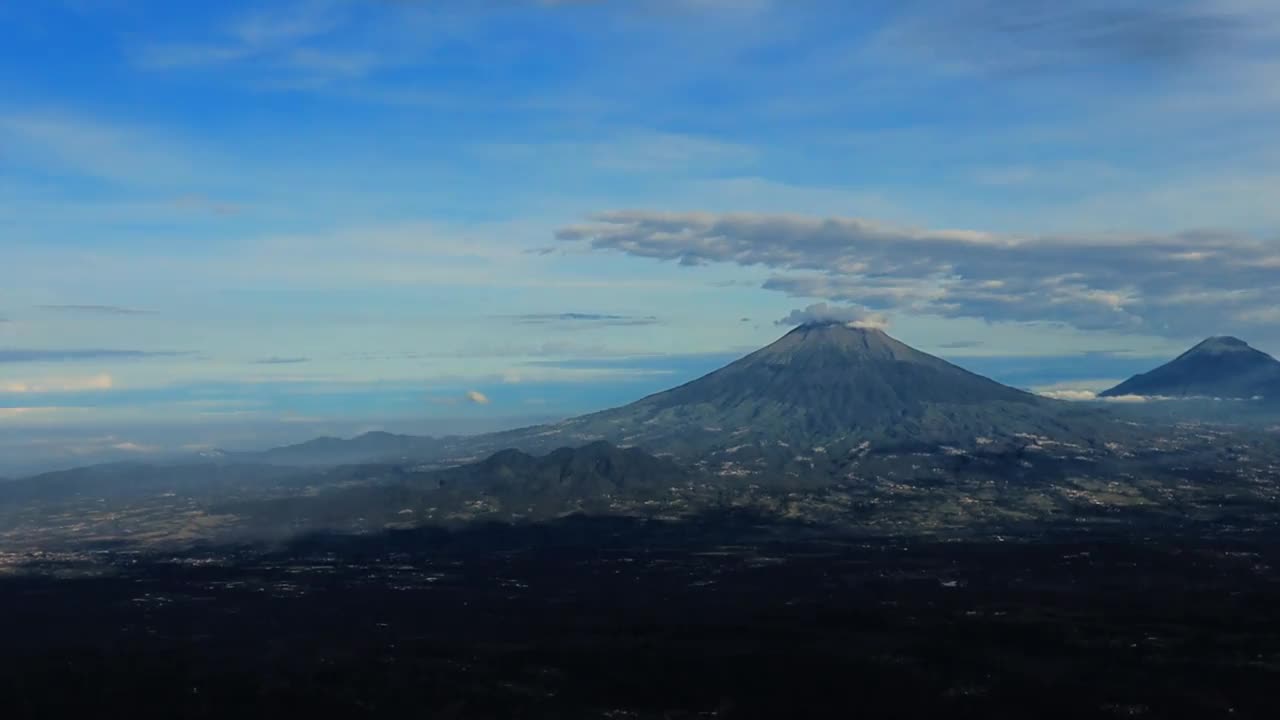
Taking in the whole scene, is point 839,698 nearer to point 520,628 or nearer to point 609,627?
point 609,627

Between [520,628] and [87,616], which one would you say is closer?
[520,628]

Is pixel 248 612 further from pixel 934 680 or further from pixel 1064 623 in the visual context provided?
pixel 1064 623

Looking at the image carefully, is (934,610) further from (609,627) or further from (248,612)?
(248,612)

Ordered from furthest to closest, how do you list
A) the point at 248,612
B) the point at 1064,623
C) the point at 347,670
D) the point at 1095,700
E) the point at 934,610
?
the point at 248,612
the point at 934,610
the point at 1064,623
the point at 347,670
the point at 1095,700

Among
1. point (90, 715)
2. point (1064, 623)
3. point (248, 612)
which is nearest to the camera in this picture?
point (90, 715)

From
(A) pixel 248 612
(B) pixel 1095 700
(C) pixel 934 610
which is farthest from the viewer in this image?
(A) pixel 248 612

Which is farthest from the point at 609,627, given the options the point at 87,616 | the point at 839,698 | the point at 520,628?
the point at 87,616

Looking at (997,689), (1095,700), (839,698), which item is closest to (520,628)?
(839,698)

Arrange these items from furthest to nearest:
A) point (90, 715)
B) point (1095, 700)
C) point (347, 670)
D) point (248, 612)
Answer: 1. point (248, 612)
2. point (347, 670)
3. point (90, 715)
4. point (1095, 700)

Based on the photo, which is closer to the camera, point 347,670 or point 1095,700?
point 1095,700
